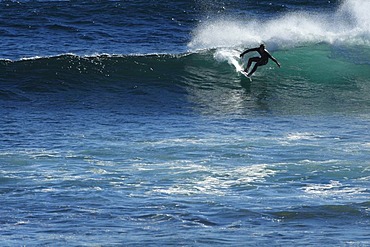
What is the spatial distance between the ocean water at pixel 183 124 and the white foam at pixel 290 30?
0.06 meters

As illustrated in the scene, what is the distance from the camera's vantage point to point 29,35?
26.7 metres

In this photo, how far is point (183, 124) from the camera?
18.2 m

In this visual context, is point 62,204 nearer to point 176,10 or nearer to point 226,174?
point 226,174

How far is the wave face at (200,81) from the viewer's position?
20.6m

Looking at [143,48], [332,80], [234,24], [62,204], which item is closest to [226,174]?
[62,204]

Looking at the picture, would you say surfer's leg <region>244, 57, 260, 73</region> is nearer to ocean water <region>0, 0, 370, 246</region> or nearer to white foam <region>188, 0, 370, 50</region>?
ocean water <region>0, 0, 370, 246</region>

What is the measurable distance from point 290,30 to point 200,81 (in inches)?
169

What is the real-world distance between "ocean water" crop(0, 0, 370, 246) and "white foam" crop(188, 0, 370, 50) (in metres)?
0.06

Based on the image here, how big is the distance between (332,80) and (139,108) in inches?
218

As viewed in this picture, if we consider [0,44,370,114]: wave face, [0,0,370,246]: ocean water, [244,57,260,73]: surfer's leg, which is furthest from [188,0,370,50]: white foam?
[244,57,260,73]: surfer's leg

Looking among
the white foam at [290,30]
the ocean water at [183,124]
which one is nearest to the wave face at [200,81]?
the ocean water at [183,124]

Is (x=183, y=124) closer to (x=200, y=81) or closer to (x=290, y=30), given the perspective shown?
(x=200, y=81)

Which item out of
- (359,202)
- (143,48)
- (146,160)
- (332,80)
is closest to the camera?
(359,202)

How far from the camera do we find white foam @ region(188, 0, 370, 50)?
82.1 feet
